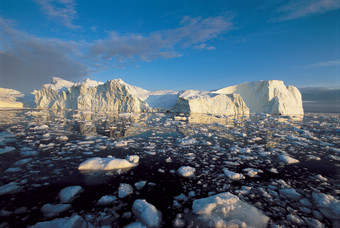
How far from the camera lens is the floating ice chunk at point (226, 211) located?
5.37ft

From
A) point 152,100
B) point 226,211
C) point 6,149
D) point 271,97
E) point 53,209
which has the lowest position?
point 226,211

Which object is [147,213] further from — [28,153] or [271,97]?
[271,97]

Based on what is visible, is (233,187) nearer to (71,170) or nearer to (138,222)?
(138,222)

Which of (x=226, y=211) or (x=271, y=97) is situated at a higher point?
(x=271, y=97)

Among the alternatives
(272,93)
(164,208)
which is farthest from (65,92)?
(272,93)

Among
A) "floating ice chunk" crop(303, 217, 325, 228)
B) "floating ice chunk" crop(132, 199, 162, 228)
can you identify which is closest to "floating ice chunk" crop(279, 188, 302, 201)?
"floating ice chunk" crop(303, 217, 325, 228)

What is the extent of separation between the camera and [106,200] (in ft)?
6.38

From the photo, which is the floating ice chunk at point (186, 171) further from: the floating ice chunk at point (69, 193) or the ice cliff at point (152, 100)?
the ice cliff at point (152, 100)

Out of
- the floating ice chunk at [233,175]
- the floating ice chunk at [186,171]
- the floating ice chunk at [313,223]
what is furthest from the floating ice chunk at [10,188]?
the floating ice chunk at [313,223]

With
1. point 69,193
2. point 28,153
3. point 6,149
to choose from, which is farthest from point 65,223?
point 6,149

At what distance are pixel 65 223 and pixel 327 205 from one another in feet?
10.4

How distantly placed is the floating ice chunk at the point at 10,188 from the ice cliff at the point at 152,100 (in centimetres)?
2199

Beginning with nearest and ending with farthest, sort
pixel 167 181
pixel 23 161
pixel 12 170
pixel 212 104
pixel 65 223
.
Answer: pixel 65 223, pixel 167 181, pixel 12 170, pixel 23 161, pixel 212 104

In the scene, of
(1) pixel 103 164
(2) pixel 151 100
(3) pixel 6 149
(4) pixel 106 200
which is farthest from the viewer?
(2) pixel 151 100
